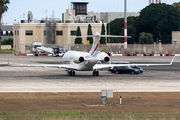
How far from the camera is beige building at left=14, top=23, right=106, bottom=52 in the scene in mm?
135750

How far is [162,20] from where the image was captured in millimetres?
154500

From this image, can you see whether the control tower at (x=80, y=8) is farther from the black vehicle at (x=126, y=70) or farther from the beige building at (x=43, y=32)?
the black vehicle at (x=126, y=70)

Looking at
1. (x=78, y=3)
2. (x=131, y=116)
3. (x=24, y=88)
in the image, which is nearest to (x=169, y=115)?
(x=131, y=116)

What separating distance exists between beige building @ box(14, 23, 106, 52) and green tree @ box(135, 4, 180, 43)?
28954mm

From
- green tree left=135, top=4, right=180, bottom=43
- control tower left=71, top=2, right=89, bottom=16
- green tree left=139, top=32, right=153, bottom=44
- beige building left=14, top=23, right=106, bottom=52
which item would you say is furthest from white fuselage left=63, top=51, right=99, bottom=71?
control tower left=71, top=2, right=89, bottom=16

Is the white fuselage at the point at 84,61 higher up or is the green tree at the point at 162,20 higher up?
the green tree at the point at 162,20

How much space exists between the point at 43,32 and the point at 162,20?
50.4 metres

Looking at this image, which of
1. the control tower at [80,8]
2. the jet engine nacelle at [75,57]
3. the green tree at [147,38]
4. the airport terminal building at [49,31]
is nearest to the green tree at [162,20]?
the green tree at [147,38]

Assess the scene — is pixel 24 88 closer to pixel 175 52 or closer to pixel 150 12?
pixel 175 52

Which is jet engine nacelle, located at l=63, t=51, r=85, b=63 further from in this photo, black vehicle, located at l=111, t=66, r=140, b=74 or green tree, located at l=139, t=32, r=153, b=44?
green tree, located at l=139, t=32, r=153, b=44

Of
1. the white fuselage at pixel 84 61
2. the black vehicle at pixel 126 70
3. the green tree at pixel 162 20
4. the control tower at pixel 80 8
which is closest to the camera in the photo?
the white fuselage at pixel 84 61

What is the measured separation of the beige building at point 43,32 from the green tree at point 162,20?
29.0 metres

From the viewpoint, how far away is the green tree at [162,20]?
155000mm

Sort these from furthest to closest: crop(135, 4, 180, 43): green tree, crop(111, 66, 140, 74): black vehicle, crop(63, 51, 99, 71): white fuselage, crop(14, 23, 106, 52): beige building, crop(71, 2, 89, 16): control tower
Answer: crop(71, 2, 89, 16): control tower
crop(135, 4, 180, 43): green tree
crop(14, 23, 106, 52): beige building
crop(111, 66, 140, 74): black vehicle
crop(63, 51, 99, 71): white fuselage
